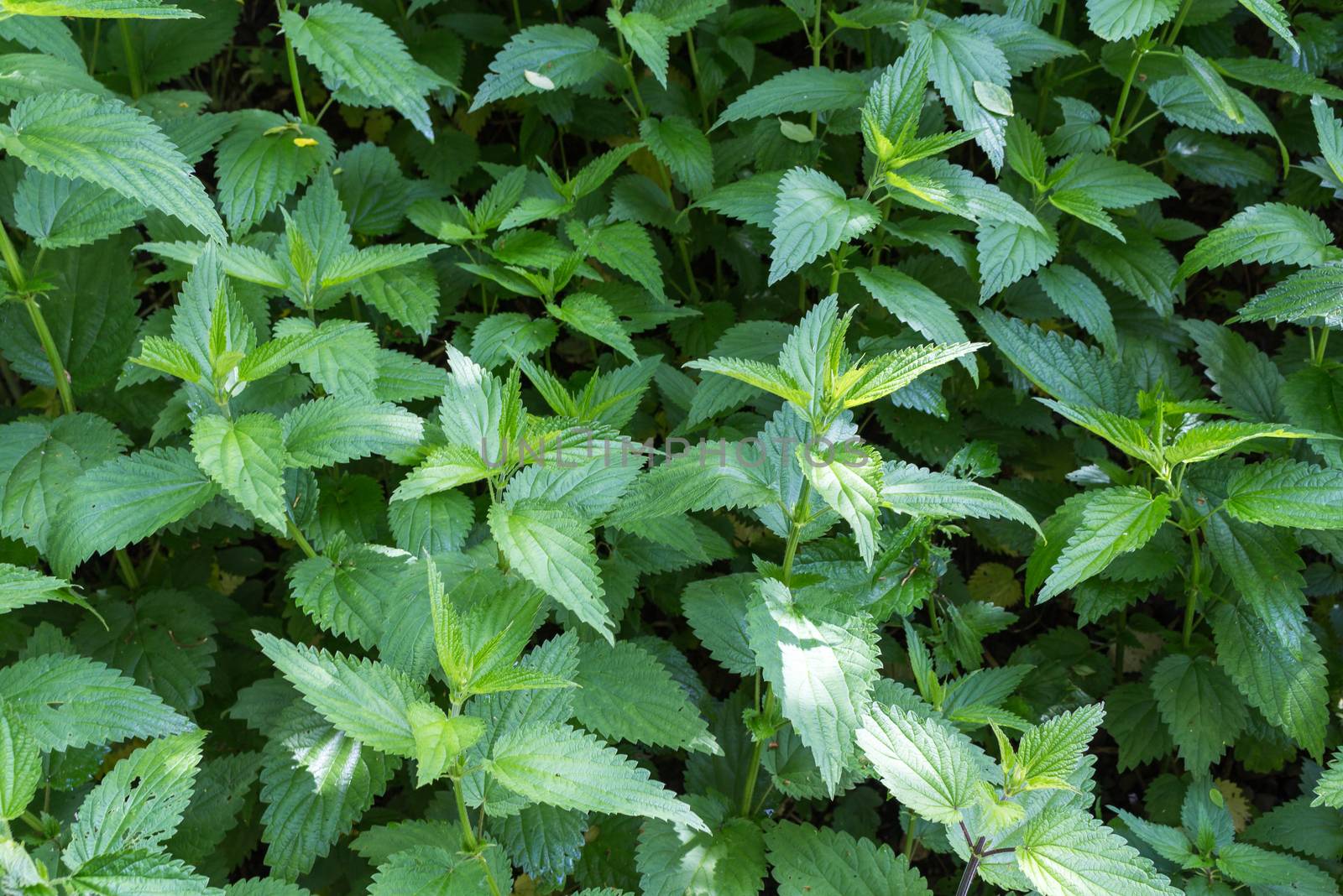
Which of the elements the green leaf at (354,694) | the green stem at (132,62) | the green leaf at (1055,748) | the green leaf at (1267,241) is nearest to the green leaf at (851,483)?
the green leaf at (1055,748)

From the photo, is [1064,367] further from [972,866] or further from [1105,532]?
[972,866]

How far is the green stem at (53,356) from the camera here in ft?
8.09

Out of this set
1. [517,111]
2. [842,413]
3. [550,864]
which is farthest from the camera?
[517,111]

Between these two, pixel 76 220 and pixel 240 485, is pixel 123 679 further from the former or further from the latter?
pixel 76 220

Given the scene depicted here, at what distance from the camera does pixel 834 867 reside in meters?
2.14

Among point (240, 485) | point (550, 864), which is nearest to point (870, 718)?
point (550, 864)

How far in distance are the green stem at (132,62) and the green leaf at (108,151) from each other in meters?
1.01

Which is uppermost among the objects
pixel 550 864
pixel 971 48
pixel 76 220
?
pixel 971 48

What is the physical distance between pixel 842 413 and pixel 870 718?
0.56 meters

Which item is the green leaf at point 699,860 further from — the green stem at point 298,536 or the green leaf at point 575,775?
the green stem at point 298,536

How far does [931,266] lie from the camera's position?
119 inches

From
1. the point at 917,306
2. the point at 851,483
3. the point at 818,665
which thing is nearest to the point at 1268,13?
the point at 917,306

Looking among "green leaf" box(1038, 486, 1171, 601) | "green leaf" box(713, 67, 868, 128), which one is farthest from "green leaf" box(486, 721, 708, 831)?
"green leaf" box(713, 67, 868, 128)

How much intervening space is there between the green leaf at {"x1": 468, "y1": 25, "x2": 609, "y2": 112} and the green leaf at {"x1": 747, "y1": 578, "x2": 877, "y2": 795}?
1.76m
